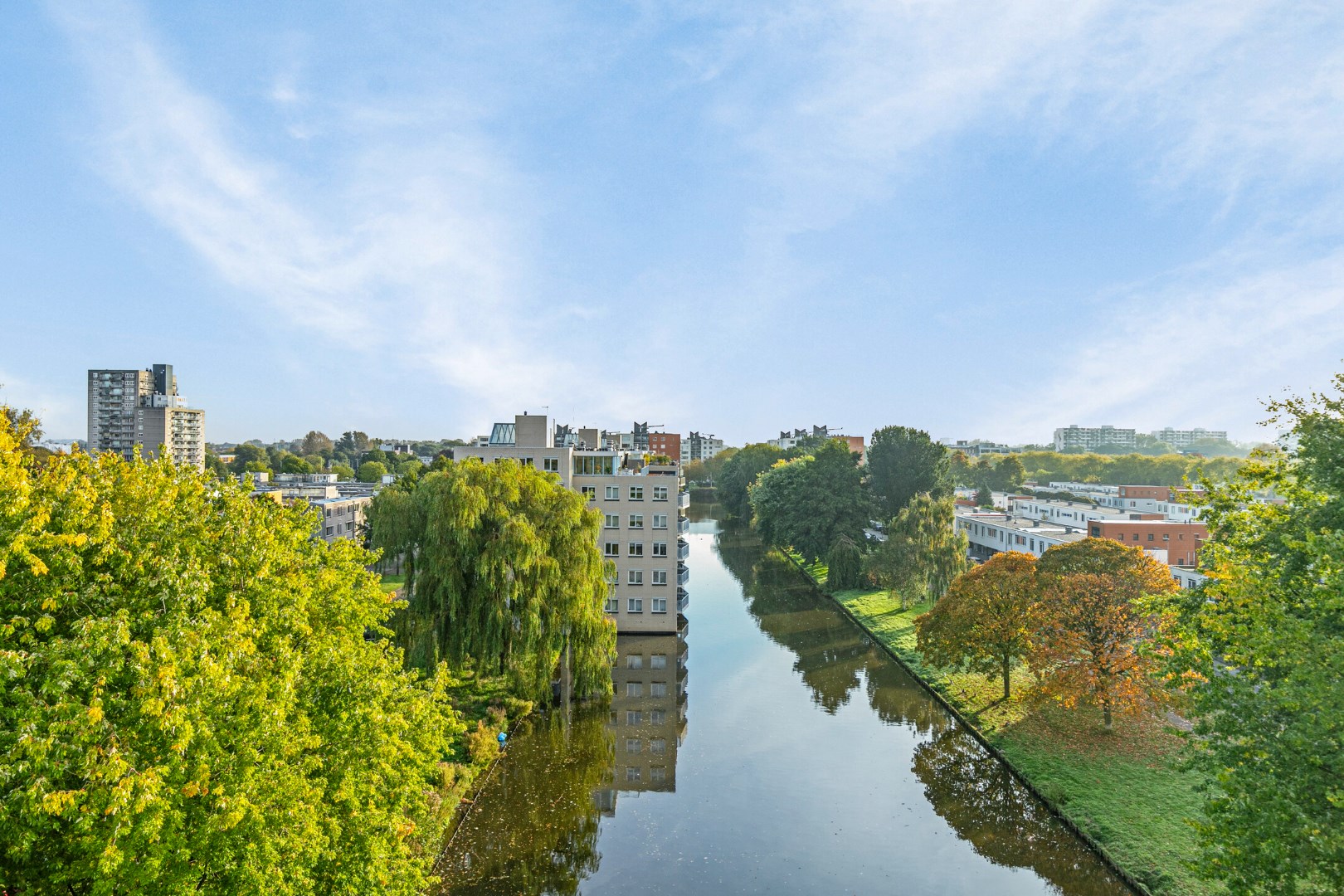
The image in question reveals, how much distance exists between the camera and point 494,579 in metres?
27.6

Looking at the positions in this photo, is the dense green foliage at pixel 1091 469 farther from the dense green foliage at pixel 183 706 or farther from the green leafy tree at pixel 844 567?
the dense green foliage at pixel 183 706

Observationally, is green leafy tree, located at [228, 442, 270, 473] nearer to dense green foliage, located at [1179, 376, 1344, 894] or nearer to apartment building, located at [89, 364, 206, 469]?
apartment building, located at [89, 364, 206, 469]

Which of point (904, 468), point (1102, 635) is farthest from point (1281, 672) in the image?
point (904, 468)

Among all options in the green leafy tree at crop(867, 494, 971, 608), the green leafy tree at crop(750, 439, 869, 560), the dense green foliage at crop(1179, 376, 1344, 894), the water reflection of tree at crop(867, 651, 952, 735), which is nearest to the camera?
the dense green foliage at crop(1179, 376, 1344, 894)

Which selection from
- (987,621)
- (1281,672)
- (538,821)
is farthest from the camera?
(987,621)

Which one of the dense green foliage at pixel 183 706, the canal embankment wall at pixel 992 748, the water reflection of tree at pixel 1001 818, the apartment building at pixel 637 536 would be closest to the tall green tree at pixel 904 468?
the canal embankment wall at pixel 992 748

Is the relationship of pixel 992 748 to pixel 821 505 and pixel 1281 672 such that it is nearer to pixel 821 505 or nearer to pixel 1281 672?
pixel 1281 672

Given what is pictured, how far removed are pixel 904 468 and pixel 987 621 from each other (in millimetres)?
46691

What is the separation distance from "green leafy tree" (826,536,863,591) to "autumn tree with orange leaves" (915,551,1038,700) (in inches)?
957

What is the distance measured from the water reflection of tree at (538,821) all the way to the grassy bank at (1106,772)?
14.6 meters

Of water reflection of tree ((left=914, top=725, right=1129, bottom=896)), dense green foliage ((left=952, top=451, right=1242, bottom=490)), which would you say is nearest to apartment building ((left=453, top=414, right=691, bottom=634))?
water reflection of tree ((left=914, top=725, right=1129, bottom=896))

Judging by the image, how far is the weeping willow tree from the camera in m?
27.8

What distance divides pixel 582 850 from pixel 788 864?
5833 millimetres

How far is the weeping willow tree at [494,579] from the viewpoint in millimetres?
27828
